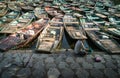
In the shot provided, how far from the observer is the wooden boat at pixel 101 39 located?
9.64 meters

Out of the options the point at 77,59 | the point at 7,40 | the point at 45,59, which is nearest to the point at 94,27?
the point at 77,59

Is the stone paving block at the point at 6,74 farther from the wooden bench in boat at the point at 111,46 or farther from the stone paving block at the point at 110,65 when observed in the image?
the wooden bench in boat at the point at 111,46

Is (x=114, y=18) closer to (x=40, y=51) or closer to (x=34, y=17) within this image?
(x=34, y=17)

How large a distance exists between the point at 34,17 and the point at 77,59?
9.43 metres

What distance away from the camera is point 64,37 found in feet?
42.7

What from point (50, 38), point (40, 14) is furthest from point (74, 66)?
point (40, 14)

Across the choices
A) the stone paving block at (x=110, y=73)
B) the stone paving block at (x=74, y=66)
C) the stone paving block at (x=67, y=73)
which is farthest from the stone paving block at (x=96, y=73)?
the stone paving block at (x=67, y=73)

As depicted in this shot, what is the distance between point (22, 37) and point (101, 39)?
6.16 metres

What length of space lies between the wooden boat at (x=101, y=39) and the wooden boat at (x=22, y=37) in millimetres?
4243

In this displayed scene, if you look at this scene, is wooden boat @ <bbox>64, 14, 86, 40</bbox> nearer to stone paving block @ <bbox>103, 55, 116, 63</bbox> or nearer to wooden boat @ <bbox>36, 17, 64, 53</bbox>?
wooden boat @ <bbox>36, 17, 64, 53</bbox>

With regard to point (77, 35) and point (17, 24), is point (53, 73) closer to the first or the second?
point (77, 35)

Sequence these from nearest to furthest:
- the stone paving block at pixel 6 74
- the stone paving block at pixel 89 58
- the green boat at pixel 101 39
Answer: the stone paving block at pixel 6 74 → the stone paving block at pixel 89 58 → the green boat at pixel 101 39

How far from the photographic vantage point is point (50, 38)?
434 inches

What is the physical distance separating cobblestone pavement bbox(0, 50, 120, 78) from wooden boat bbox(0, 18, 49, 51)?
0.75 m
